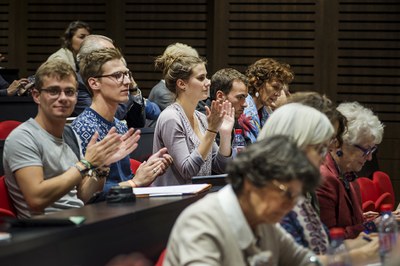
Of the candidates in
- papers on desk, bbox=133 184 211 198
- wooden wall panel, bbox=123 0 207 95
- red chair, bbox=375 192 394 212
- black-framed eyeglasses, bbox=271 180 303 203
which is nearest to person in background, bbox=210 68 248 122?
red chair, bbox=375 192 394 212

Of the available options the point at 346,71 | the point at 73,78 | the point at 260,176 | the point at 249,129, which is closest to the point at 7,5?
the point at 346,71

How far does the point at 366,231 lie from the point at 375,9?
6.34 meters

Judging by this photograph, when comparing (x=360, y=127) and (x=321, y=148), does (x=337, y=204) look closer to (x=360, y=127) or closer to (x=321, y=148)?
(x=360, y=127)

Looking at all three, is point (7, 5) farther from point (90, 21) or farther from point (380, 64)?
point (380, 64)

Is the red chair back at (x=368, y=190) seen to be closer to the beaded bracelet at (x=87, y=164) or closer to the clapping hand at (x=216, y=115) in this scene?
the clapping hand at (x=216, y=115)

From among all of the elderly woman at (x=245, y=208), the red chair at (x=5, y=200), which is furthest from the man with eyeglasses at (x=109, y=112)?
the elderly woman at (x=245, y=208)

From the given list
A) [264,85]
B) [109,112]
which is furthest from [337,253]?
[264,85]

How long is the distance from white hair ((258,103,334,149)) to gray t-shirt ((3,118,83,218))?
1440 millimetres

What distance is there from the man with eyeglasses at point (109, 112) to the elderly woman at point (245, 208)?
7.03 ft

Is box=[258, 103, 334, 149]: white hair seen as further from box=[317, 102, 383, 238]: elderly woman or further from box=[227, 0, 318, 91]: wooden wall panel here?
box=[227, 0, 318, 91]: wooden wall panel

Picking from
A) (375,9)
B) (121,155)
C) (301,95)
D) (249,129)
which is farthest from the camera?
(375,9)

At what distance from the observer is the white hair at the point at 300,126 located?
122 inches

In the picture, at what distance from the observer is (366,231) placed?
4.27m

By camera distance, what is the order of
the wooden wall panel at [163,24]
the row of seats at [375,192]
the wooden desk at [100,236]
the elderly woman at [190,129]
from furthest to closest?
the wooden wall panel at [163,24] < the row of seats at [375,192] < the elderly woman at [190,129] < the wooden desk at [100,236]
